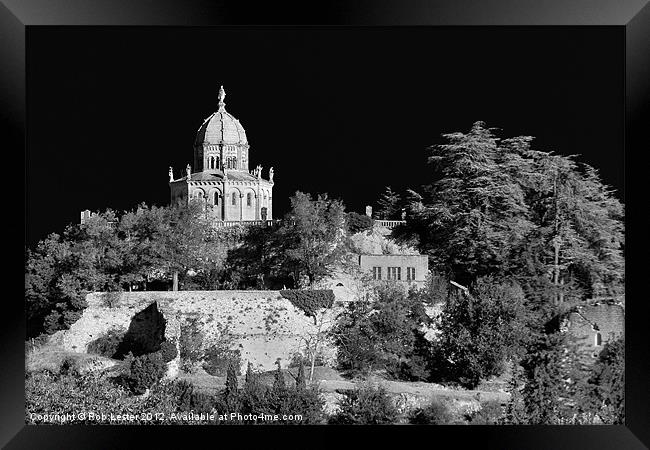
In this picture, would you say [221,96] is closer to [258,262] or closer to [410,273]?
[258,262]

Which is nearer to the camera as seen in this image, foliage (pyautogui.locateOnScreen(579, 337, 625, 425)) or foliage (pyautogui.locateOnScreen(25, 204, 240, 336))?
foliage (pyautogui.locateOnScreen(579, 337, 625, 425))

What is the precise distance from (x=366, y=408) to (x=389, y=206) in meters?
7.15

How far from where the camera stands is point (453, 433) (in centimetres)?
1152

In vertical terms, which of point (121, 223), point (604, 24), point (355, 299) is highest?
point (604, 24)

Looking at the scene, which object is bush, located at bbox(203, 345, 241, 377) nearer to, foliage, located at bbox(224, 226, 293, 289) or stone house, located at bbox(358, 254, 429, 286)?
foliage, located at bbox(224, 226, 293, 289)

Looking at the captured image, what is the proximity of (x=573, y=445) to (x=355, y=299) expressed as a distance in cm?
776

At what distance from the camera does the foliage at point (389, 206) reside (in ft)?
64.3

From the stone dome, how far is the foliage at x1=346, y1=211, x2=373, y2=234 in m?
2.74

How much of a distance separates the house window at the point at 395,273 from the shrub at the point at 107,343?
16.9 feet

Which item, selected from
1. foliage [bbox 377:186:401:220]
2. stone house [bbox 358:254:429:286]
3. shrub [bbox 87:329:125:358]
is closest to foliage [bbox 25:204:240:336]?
shrub [bbox 87:329:125:358]

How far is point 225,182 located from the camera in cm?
2038

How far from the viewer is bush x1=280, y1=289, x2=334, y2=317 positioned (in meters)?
18.0
